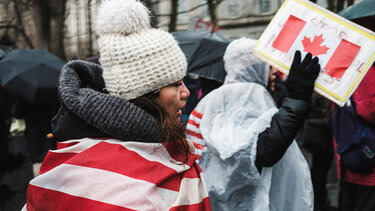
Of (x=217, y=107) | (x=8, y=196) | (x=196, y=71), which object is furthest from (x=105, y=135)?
(x=8, y=196)

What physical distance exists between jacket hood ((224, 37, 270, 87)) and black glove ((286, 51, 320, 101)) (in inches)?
22.5

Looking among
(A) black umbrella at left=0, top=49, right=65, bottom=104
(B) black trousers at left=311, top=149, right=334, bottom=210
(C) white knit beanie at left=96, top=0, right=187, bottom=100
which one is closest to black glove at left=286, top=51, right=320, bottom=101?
(C) white knit beanie at left=96, top=0, right=187, bottom=100

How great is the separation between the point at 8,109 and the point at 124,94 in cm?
339

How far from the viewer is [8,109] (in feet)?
13.8

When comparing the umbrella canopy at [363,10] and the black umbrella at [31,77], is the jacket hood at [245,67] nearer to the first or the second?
the umbrella canopy at [363,10]

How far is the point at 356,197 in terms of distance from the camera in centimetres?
298

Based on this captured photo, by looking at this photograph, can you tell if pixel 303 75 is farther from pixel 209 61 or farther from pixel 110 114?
pixel 209 61

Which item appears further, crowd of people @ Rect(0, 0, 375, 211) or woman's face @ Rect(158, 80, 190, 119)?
woman's face @ Rect(158, 80, 190, 119)

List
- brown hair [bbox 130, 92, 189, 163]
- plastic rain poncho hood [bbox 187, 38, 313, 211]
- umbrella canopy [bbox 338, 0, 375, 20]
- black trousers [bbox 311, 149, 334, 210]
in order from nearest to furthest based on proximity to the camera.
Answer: brown hair [bbox 130, 92, 189, 163] → plastic rain poncho hood [bbox 187, 38, 313, 211] → umbrella canopy [bbox 338, 0, 375, 20] → black trousers [bbox 311, 149, 334, 210]

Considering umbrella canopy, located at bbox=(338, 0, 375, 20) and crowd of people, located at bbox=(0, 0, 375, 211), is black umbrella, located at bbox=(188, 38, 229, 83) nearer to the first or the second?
crowd of people, located at bbox=(0, 0, 375, 211)

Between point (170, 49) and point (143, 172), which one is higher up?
point (170, 49)

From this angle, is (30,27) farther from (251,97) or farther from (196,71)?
(251,97)

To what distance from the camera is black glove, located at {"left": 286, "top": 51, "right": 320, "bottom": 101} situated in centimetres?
180

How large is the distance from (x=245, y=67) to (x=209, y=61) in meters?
1.21
